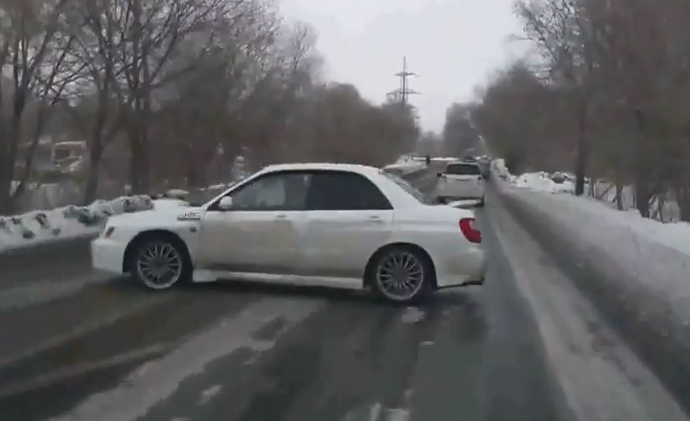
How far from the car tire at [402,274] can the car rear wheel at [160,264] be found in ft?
8.04

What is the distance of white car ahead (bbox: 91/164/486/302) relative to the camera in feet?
38.4

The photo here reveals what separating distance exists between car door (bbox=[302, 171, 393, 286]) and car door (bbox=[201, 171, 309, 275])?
0.56 feet

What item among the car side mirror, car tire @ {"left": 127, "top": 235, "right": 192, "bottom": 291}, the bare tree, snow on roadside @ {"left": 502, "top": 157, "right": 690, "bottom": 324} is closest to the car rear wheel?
car tire @ {"left": 127, "top": 235, "right": 192, "bottom": 291}

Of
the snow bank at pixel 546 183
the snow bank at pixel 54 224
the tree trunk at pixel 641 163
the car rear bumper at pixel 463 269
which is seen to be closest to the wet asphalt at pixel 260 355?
the car rear bumper at pixel 463 269

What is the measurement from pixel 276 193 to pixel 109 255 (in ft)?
7.44

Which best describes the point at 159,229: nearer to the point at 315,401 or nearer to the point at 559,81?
the point at 315,401

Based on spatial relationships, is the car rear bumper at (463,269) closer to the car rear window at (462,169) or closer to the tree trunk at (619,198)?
the tree trunk at (619,198)

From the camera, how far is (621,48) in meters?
33.7

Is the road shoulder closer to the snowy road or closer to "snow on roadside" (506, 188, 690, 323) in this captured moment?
the snowy road

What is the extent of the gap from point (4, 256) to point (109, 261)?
4.76 meters

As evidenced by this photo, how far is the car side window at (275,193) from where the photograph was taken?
12.1 metres

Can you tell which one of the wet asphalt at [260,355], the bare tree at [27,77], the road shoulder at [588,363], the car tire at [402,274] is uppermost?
the bare tree at [27,77]


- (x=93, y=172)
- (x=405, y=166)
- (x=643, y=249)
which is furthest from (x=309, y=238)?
(x=405, y=166)

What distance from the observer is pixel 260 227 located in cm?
→ 1195
